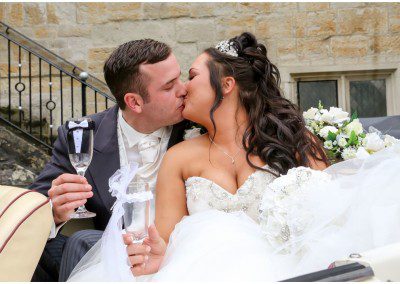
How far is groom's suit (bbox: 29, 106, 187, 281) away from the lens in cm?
272

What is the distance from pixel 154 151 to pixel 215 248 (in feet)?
3.07

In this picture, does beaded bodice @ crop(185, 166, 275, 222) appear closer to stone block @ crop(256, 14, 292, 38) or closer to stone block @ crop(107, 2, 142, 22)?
stone block @ crop(256, 14, 292, 38)

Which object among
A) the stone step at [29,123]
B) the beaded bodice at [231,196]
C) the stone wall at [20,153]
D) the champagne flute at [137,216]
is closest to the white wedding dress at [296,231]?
the champagne flute at [137,216]

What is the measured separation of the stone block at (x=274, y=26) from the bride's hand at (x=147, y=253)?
5.34 meters

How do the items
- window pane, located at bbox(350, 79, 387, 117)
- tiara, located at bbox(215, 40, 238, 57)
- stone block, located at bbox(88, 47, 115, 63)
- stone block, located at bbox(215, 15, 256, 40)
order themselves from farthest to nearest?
window pane, located at bbox(350, 79, 387, 117), stone block, located at bbox(88, 47, 115, 63), stone block, located at bbox(215, 15, 256, 40), tiara, located at bbox(215, 40, 238, 57)

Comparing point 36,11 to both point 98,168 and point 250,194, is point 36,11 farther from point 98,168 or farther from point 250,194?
point 250,194

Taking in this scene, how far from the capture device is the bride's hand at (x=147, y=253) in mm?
2010

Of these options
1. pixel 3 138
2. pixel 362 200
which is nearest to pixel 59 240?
pixel 362 200

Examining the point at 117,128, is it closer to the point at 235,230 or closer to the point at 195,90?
the point at 195,90

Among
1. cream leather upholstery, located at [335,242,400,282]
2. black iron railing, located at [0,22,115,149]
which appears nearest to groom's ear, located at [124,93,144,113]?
cream leather upholstery, located at [335,242,400,282]

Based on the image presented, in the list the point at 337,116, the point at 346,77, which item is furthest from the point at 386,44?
the point at 337,116

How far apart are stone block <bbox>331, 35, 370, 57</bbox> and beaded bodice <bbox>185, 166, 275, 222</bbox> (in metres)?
4.85

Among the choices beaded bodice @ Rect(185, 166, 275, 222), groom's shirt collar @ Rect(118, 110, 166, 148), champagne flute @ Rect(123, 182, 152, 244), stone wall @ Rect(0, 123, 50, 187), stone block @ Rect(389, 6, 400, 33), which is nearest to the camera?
champagne flute @ Rect(123, 182, 152, 244)

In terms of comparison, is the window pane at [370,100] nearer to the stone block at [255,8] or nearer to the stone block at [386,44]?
the stone block at [386,44]
